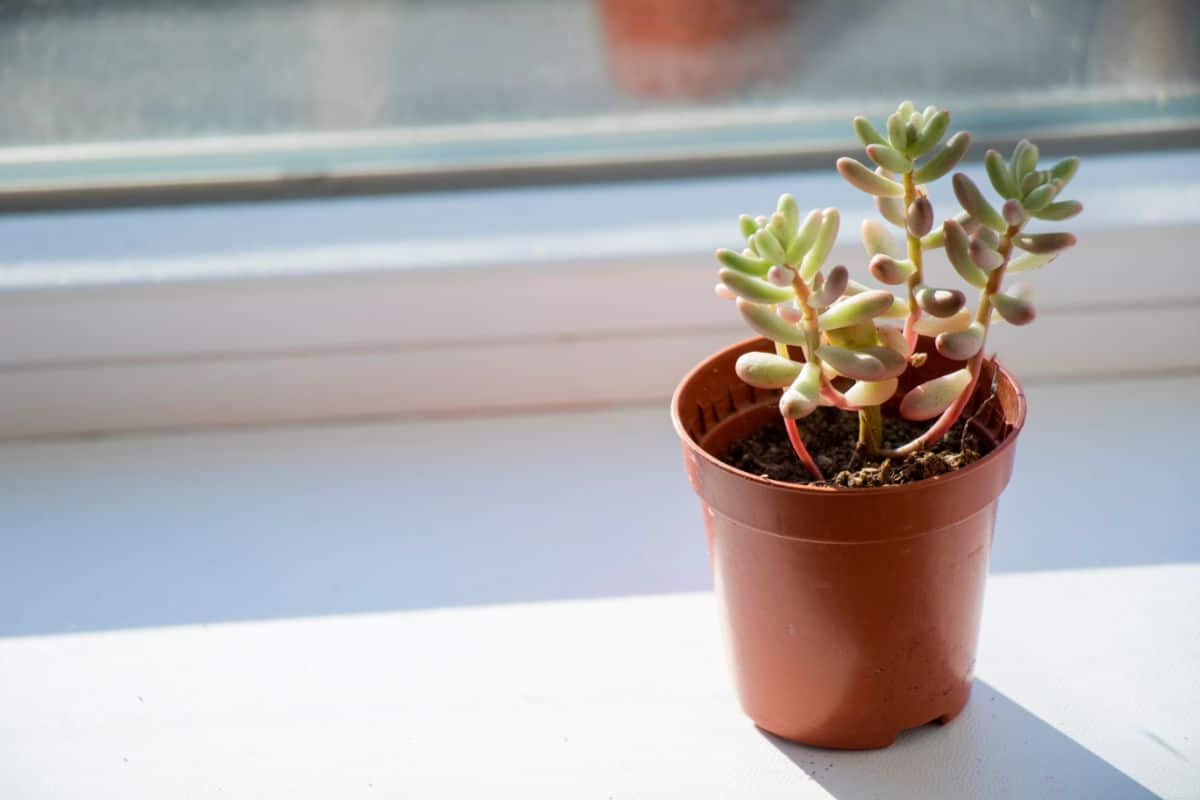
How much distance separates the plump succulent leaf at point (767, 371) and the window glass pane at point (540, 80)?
607 millimetres

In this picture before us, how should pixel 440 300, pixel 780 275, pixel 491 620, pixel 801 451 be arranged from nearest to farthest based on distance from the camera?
pixel 780 275, pixel 801 451, pixel 491 620, pixel 440 300

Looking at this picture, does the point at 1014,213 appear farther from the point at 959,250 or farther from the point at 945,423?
the point at 945,423

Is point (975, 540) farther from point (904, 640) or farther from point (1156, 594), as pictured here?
point (1156, 594)

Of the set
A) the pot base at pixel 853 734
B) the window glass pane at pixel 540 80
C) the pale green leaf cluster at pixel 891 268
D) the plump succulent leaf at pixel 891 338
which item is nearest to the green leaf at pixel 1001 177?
the pale green leaf cluster at pixel 891 268

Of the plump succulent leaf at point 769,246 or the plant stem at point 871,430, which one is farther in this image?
the plant stem at point 871,430

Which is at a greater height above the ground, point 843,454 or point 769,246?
point 769,246

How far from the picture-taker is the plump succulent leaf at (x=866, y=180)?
708 millimetres

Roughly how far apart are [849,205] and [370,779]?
0.68m

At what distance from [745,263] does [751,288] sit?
0.8 inches

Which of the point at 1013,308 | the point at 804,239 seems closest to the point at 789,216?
the point at 804,239

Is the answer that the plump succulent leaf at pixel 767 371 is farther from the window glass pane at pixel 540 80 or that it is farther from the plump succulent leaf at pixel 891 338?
the window glass pane at pixel 540 80

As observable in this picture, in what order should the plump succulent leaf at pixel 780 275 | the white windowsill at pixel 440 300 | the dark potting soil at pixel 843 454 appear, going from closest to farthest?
the plump succulent leaf at pixel 780 275
the dark potting soil at pixel 843 454
the white windowsill at pixel 440 300

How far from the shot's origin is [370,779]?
2.74 feet

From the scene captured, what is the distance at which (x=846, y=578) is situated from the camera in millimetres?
745
